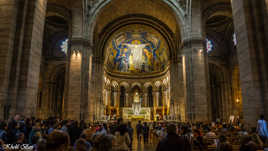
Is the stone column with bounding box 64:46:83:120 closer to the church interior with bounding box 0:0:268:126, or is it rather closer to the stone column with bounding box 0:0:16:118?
the church interior with bounding box 0:0:268:126

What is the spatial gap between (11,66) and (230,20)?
26.7 m

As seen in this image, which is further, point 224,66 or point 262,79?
point 224,66

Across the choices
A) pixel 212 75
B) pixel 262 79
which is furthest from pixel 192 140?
pixel 212 75

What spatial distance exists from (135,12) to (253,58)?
23.3m

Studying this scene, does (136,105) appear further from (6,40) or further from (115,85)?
(6,40)

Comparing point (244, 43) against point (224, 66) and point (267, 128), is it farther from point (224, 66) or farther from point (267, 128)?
point (224, 66)

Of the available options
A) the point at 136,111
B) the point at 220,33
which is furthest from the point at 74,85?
the point at 220,33

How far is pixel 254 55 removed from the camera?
26.5ft

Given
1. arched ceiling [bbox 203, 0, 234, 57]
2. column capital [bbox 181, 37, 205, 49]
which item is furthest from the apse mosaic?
column capital [bbox 181, 37, 205, 49]

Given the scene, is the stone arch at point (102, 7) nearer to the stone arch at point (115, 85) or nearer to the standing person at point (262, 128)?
the standing person at point (262, 128)

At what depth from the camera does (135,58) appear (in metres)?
38.6

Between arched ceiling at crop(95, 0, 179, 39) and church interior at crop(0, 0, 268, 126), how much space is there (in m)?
0.16

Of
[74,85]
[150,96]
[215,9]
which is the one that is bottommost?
[150,96]

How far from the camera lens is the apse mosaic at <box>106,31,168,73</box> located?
3541 cm
